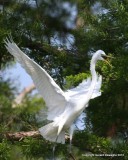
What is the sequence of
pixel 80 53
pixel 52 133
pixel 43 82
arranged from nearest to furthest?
1. pixel 43 82
2. pixel 52 133
3. pixel 80 53

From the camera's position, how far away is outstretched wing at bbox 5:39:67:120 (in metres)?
2.89

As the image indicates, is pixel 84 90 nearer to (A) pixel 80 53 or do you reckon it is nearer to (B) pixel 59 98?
(B) pixel 59 98

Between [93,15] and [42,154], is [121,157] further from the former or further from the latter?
[93,15]

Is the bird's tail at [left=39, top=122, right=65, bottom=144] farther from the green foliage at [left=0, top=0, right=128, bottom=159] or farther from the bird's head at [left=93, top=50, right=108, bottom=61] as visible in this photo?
the bird's head at [left=93, top=50, right=108, bottom=61]

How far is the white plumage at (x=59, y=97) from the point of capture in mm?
2920

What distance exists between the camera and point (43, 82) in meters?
2.93

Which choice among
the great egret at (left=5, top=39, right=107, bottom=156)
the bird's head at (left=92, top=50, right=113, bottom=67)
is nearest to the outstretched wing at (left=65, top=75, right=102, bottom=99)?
the great egret at (left=5, top=39, right=107, bottom=156)

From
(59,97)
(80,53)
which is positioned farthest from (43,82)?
(80,53)

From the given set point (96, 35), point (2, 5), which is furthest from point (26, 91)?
point (96, 35)

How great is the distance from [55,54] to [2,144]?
76 centimetres

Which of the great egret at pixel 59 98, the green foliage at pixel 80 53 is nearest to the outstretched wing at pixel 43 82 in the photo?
the great egret at pixel 59 98

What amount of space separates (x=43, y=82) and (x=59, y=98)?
0.41ft

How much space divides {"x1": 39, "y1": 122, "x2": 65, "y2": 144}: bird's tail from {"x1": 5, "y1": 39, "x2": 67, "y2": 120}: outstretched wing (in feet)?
0.15

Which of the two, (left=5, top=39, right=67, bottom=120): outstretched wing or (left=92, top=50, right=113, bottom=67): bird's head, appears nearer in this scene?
Answer: (left=5, top=39, right=67, bottom=120): outstretched wing
